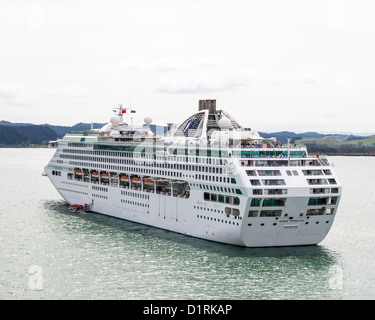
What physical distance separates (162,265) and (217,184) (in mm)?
9254

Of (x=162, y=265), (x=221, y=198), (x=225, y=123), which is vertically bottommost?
(x=162, y=265)

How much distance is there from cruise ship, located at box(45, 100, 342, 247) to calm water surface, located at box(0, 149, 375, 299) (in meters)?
1.61

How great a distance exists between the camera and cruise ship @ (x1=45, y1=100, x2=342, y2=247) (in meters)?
47.1

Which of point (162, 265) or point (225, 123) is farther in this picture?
point (225, 123)

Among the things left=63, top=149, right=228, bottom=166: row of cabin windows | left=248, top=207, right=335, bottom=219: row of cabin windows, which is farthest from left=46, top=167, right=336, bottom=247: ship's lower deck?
left=63, top=149, right=228, bottom=166: row of cabin windows

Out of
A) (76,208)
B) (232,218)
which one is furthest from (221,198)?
(76,208)

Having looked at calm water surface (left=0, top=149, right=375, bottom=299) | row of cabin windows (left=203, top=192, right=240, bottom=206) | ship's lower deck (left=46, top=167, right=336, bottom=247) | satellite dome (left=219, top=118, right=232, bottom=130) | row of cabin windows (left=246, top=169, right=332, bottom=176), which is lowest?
calm water surface (left=0, top=149, right=375, bottom=299)

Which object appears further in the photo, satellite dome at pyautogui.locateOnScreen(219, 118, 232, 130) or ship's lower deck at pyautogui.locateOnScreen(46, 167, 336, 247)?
satellite dome at pyautogui.locateOnScreen(219, 118, 232, 130)

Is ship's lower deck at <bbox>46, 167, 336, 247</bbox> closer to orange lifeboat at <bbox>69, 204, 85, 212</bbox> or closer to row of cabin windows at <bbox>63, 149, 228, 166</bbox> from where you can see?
row of cabin windows at <bbox>63, 149, 228, 166</bbox>

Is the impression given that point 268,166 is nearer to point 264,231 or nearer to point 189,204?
point 264,231

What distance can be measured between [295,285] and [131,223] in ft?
86.1

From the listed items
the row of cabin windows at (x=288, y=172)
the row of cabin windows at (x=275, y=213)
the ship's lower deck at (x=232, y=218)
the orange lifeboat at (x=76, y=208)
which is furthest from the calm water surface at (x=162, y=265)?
the orange lifeboat at (x=76, y=208)

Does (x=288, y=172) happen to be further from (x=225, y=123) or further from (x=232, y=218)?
(x=225, y=123)

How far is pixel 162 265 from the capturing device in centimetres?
4391
